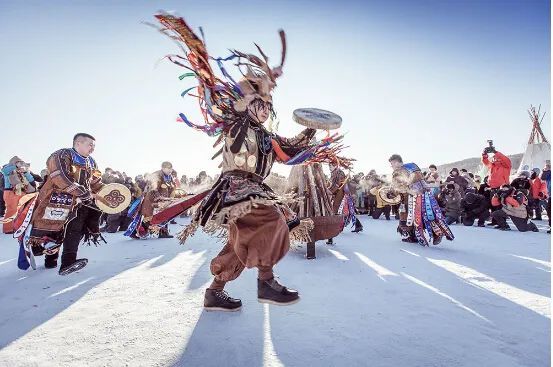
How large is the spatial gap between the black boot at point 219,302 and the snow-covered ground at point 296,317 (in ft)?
0.21

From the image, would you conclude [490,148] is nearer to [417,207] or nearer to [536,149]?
[417,207]

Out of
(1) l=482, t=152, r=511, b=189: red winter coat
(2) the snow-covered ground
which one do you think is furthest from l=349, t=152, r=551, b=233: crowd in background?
(2) the snow-covered ground

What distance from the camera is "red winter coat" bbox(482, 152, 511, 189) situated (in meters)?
8.27

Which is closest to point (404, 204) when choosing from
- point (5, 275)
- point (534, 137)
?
point (5, 275)

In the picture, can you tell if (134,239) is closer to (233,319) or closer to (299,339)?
(233,319)

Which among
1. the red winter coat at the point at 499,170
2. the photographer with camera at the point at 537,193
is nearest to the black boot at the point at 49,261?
the red winter coat at the point at 499,170

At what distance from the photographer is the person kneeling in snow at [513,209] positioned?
7.33 meters

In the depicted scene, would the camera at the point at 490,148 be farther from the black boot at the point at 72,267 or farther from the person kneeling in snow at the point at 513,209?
the black boot at the point at 72,267

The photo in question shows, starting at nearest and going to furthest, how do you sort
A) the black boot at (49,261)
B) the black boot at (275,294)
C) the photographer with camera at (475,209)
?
1. the black boot at (275,294)
2. the black boot at (49,261)
3. the photographer with camera at (475,209)

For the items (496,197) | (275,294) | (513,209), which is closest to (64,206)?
(275,294)

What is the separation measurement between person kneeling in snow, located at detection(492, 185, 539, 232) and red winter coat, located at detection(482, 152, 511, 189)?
2.04 ft

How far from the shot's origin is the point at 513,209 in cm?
749

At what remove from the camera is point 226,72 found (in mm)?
2355

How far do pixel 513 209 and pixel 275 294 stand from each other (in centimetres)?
800
